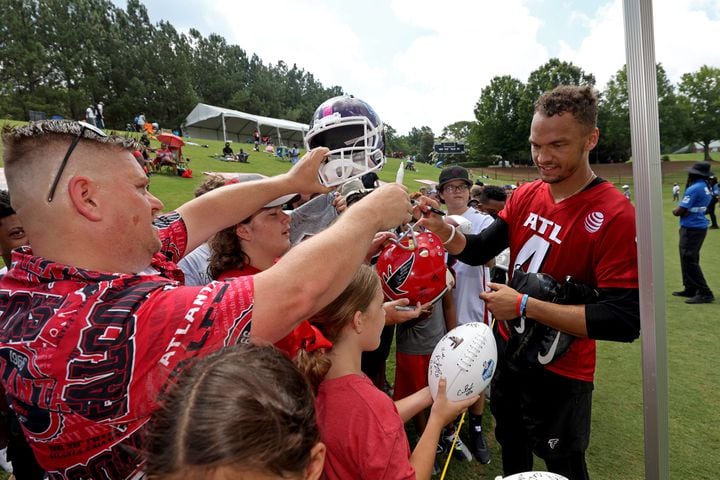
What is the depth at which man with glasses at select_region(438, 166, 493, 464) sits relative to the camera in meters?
3.55

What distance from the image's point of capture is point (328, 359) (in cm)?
170

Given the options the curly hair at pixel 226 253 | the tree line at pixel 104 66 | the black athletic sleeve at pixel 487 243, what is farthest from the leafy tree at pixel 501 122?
the curly hair at pixel 226 253

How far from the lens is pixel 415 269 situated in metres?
2.55

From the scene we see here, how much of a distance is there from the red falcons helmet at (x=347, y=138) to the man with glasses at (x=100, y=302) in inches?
29.1

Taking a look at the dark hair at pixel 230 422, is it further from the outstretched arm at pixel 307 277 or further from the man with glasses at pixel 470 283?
the man with glasses at pixel 470 283

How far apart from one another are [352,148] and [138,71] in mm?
63510

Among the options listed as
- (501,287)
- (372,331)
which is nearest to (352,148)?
(372,331)

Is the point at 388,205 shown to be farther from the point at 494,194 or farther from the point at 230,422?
the point at 494,194

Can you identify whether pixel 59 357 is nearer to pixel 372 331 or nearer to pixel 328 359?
pixel 328 359

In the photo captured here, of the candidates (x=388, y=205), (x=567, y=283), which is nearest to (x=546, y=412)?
(x=567, y=283)

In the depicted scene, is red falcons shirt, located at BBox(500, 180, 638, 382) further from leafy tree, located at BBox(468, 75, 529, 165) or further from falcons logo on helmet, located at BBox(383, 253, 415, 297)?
leafy tree, located at BBox(468, 75, 529, 165)

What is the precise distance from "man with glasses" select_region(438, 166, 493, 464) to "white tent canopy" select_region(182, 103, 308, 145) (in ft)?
142

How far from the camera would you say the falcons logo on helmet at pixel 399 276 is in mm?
2561

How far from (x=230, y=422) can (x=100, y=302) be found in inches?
18.5
